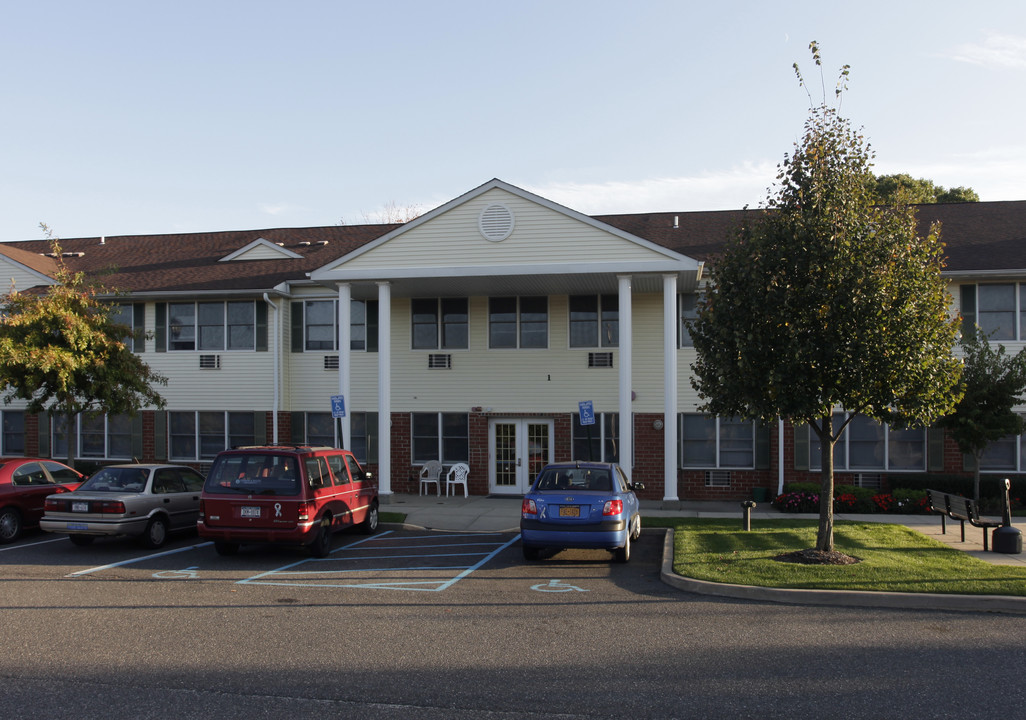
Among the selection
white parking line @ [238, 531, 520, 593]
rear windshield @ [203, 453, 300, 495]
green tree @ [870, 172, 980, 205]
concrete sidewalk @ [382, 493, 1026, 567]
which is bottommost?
concrete sidewalk @ [382, 493, 1026, 567]

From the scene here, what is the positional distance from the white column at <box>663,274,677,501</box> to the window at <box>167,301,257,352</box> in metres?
11.3

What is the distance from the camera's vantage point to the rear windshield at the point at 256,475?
11.6 meters

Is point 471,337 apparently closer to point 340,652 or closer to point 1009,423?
point 1009,423

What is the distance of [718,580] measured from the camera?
1009 cm

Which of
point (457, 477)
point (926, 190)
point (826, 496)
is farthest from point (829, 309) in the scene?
point (926, 190)

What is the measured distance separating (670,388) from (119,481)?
11.3 meters

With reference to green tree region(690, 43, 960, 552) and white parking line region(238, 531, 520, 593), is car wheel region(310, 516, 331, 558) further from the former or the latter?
green tree region(690, 43, 960, 552)

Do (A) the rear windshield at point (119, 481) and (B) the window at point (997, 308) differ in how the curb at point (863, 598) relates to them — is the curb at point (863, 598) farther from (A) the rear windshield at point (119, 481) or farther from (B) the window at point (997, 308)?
(B) the window at point (997, 308)

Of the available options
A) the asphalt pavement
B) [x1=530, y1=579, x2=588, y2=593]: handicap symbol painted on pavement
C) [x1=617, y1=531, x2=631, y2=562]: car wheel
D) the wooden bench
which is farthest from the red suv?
the wooden bench

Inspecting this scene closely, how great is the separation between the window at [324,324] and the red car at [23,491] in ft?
27.9

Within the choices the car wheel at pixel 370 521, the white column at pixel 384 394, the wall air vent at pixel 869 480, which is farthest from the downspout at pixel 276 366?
the wall air vent at pixel 869 480

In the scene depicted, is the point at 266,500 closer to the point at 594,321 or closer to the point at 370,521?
the point at 370,521

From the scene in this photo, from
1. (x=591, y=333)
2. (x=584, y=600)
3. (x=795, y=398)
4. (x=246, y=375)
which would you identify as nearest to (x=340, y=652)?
(x=584, y=600)

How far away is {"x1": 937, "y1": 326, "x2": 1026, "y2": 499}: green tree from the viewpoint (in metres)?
16.5
